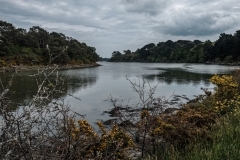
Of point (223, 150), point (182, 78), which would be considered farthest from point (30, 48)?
point (223, 150)

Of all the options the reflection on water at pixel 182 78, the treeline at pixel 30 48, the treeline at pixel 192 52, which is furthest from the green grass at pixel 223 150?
the treeline at pixel 192 52

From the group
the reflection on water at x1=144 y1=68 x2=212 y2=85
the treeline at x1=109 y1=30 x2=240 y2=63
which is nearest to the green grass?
the reflection on water at x1=144 y1=68 x2=212 y2=85

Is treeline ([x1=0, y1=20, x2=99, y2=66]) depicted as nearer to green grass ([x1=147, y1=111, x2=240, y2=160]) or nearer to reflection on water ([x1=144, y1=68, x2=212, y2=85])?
reflection on water ([x1=144, y1=68, x2=212, y2=85])

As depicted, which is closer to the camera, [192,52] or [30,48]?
[30,48]

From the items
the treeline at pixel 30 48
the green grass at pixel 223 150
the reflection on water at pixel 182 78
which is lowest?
the reflection on water at pixel 182 78

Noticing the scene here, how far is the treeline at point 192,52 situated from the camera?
3627 inches

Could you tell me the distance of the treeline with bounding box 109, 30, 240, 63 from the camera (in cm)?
9212

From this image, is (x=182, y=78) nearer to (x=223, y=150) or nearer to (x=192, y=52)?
(x=223, y=150)

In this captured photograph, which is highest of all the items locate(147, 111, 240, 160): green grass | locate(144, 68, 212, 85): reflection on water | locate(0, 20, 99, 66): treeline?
locate(0, 20, 99, 66): treeline

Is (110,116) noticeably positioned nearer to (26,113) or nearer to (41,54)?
(26,113)

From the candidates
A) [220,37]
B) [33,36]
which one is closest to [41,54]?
[33,36]

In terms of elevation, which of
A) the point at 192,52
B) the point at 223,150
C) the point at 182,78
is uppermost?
the point at 192,52

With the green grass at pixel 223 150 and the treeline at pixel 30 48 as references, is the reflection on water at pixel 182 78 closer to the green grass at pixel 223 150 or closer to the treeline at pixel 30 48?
the treeline at pixel 30 48

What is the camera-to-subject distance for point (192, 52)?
401ft
